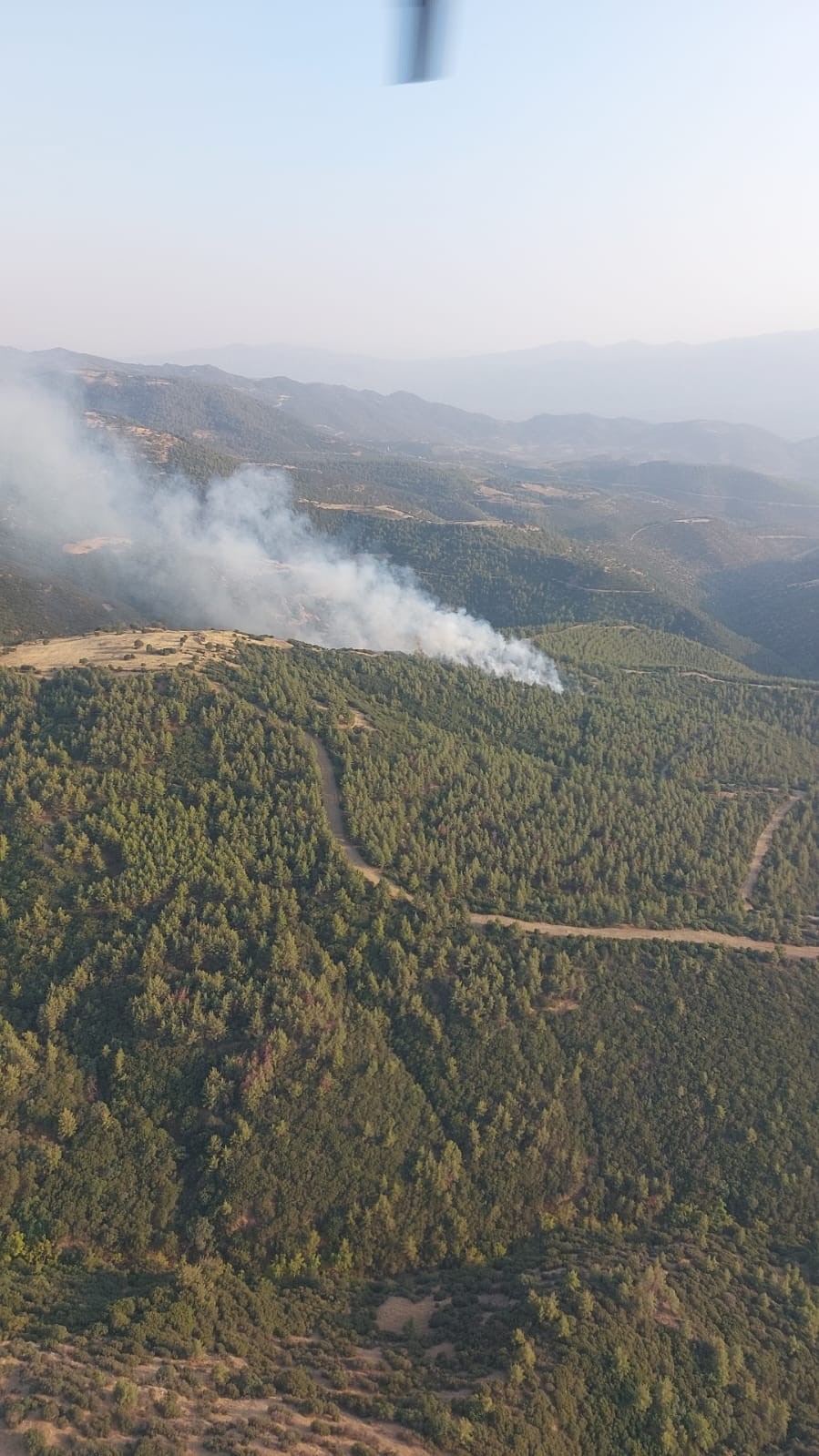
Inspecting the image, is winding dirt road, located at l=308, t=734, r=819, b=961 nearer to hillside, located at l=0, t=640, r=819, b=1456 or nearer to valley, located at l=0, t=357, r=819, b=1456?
valley, located at l=0, t=357, r=819, b=1456

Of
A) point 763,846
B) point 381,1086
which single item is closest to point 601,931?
point 381,1086

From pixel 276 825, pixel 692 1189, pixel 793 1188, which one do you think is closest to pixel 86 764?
pixel 276 825

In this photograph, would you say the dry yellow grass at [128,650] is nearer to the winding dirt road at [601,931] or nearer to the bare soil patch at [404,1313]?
the winding dirt road at [601,931]

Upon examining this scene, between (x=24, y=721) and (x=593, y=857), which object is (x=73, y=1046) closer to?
(x=24, y=721)

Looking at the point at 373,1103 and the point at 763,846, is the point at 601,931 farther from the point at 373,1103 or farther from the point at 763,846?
the point at 373,1103

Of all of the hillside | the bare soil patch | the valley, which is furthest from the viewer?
the bare soil patch

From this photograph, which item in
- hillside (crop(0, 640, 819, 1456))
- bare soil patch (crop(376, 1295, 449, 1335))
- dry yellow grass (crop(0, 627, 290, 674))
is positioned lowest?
bare soil patch (crop(376, 1295, 449, 1335))

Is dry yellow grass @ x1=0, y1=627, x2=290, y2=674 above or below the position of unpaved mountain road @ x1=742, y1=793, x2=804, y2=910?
above

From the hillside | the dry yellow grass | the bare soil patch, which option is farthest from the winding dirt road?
the dry yellow grass

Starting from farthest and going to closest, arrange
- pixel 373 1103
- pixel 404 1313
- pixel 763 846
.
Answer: pixel 763 846
pixel 373 1103
pixel 404 1313

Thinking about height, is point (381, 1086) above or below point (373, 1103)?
above

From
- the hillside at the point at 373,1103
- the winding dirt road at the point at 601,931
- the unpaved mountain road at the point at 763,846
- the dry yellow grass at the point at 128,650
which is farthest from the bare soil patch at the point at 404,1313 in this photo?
the dry yellow grass at the point at 128,650
